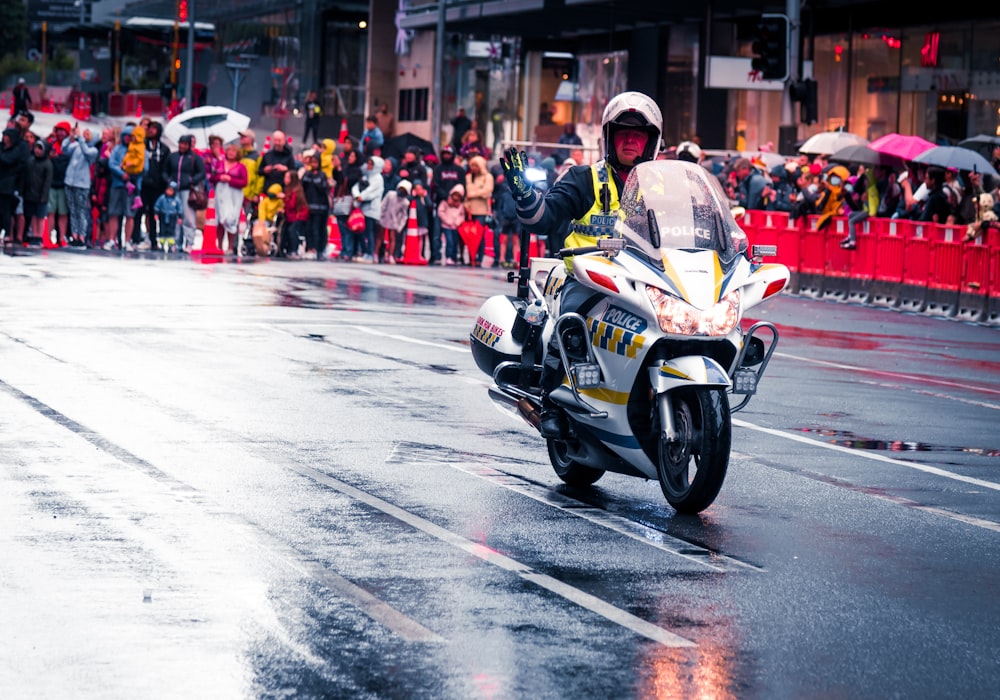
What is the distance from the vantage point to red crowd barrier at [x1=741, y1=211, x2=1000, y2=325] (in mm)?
22875

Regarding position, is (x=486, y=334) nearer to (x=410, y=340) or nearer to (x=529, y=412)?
(x=529, y=412)

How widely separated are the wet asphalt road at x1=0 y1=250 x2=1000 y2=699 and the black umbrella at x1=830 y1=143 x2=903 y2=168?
10832 millimetres

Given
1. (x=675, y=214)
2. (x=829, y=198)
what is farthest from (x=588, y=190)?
(x=829, y=198)

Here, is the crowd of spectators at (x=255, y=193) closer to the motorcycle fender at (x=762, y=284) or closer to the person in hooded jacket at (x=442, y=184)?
the person in hooded jacket at (x=442, y=184)

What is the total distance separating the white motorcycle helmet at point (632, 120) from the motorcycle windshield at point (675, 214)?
370mm

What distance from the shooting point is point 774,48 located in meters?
29.7

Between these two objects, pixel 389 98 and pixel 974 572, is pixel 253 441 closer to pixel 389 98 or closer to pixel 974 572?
pixel 974 572

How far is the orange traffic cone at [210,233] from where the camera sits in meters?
29.3

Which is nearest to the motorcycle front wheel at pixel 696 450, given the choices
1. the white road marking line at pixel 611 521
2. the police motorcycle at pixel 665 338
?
the police motorcycle at pixel 665 338

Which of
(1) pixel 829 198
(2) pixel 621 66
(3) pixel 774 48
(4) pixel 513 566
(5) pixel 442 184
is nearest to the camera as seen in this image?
(4) pixel 513 566

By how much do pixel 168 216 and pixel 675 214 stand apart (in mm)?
21759

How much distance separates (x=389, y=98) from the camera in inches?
2660

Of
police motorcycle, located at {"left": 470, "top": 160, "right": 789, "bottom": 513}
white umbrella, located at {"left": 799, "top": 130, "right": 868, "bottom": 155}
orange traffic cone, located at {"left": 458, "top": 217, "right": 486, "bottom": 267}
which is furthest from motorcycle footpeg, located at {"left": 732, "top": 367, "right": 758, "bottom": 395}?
orange traffic cone, located at {"left": 458, "top": 217, "right": 486, "bottom": 267}

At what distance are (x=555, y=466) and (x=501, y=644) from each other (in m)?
3.55
